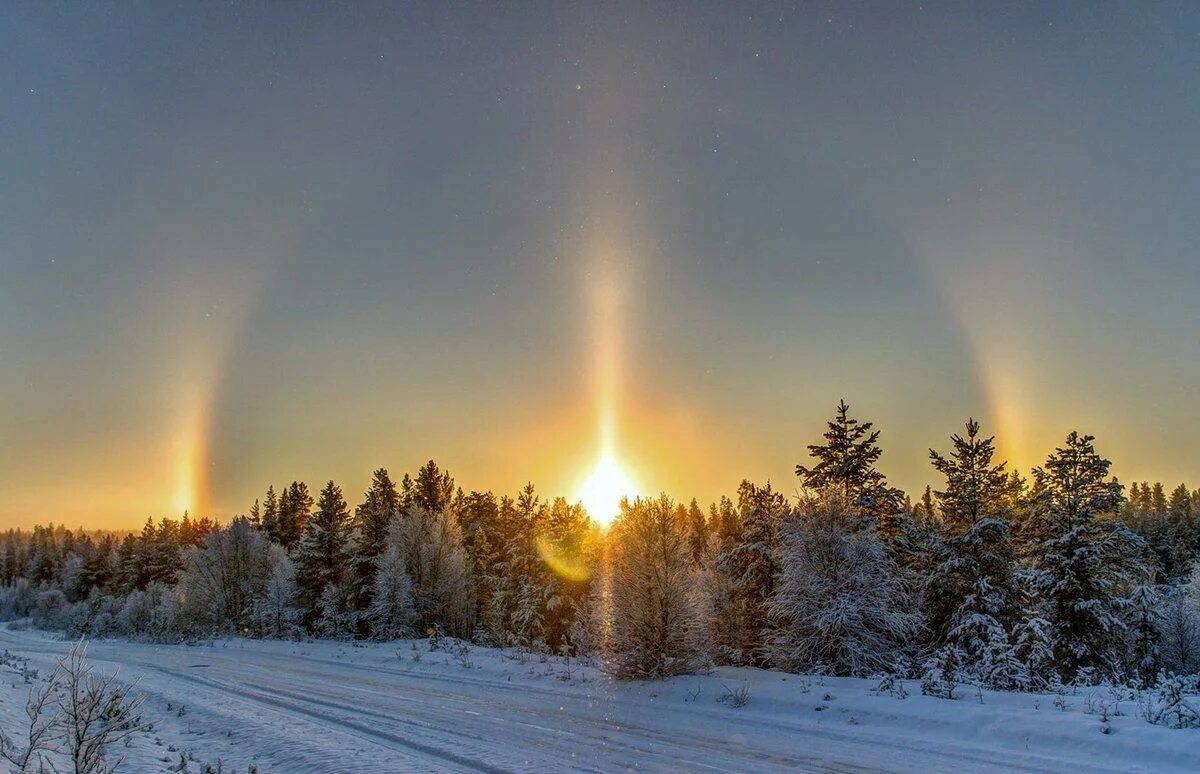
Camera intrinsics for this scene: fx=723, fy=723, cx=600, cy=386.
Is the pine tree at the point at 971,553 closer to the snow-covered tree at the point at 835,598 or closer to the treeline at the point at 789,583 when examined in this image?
the treeline at the point at 789,583

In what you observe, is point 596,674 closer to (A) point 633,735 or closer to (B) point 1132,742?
(A) point 633,735

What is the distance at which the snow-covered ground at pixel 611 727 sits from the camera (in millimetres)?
12344

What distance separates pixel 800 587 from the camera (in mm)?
25219

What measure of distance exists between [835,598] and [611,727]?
11785 millimetres

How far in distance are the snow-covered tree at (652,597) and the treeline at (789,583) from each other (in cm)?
5

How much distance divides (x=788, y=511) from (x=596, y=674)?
30.9ft

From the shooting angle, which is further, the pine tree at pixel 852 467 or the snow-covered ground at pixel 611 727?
the pine tree at pixel 852 467

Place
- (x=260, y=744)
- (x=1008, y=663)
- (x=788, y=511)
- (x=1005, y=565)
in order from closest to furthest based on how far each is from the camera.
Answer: (x=260, y=744), (x=1008, y=663), (x=788, y=511), (x=1005, y=565)

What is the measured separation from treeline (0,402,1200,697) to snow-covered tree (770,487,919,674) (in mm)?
67

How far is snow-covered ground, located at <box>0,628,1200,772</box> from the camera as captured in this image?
12.3m

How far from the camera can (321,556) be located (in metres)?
54.1

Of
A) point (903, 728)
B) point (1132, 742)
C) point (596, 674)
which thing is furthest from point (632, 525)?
point (1132, 742)

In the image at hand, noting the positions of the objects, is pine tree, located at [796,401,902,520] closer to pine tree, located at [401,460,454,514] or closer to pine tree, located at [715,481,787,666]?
pine tree, located at [715,481,787,666]

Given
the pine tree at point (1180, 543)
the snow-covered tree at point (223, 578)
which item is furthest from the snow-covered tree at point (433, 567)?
the pine tree at point (1180, 543)
